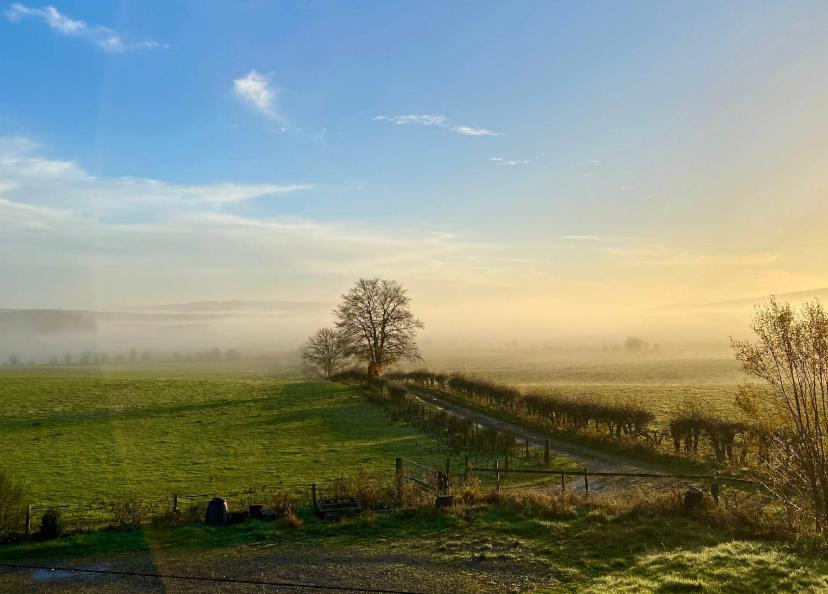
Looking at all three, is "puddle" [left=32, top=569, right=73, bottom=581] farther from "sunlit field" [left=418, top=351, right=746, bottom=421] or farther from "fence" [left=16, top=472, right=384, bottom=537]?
"sunlit field" [left=418, top=351, right=746, bottom=421]

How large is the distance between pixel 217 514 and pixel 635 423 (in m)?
24.8

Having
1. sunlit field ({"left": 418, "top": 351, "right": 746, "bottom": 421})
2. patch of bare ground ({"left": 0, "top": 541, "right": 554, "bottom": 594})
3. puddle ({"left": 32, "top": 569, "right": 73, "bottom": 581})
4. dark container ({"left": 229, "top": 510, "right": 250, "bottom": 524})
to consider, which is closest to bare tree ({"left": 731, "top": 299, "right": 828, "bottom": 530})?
patch of bare ground ({"left": 0, "top": 541, "right": 554, "bottom": 594})

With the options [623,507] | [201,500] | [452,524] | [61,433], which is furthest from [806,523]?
[61,433]

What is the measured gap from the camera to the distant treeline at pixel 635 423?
95.8 ft

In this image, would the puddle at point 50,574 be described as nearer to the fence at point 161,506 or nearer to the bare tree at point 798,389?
the fence at point 161,506

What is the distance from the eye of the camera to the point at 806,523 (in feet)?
54.3

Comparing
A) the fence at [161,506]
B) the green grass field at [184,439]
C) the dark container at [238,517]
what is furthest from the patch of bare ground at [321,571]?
the green grass field at [184,439]

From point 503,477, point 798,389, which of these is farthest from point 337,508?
point 798,389

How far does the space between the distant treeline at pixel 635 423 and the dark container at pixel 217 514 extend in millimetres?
17480

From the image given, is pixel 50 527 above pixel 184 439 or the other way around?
above

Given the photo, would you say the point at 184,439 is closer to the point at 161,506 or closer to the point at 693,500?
the point at 161,506

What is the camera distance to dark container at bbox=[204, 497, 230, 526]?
19.6m

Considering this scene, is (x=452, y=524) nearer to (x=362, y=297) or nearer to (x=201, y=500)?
(x=201, y=500)

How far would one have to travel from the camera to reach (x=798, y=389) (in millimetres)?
17078
